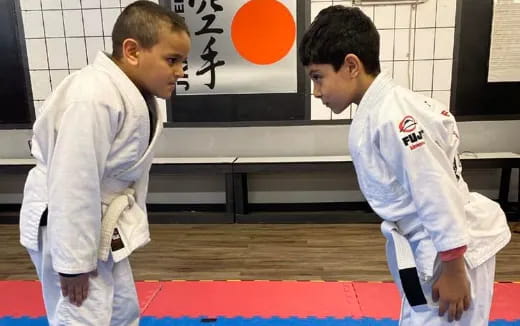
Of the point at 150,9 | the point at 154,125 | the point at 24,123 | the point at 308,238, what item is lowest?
the point at 308,238

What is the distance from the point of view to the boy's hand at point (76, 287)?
1263 mm

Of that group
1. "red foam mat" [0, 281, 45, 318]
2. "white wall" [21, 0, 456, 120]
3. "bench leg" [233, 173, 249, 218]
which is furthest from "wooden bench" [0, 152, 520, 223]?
"red foam mat" [0, 281, 45, 318]

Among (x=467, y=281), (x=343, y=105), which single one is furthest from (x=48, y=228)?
(x=467, y=281)

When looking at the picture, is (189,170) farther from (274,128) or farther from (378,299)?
(378,299)

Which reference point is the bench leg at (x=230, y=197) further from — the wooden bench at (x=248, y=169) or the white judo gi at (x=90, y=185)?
the white judo gi at (x=90, y=185)

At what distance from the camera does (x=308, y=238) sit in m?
3.40

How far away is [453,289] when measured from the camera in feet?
3.80

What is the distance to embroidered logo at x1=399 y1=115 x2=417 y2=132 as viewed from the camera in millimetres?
1110

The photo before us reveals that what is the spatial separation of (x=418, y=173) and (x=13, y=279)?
2591 mm

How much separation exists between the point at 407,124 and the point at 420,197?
18cm

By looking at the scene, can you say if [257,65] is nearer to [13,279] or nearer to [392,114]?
[13,279]

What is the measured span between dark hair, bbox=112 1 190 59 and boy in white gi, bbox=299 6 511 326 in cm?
41

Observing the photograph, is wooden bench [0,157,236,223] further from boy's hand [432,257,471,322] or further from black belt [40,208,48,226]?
boy's hand [432,257,471,322]

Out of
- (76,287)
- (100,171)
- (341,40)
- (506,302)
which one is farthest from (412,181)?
(506,302)
